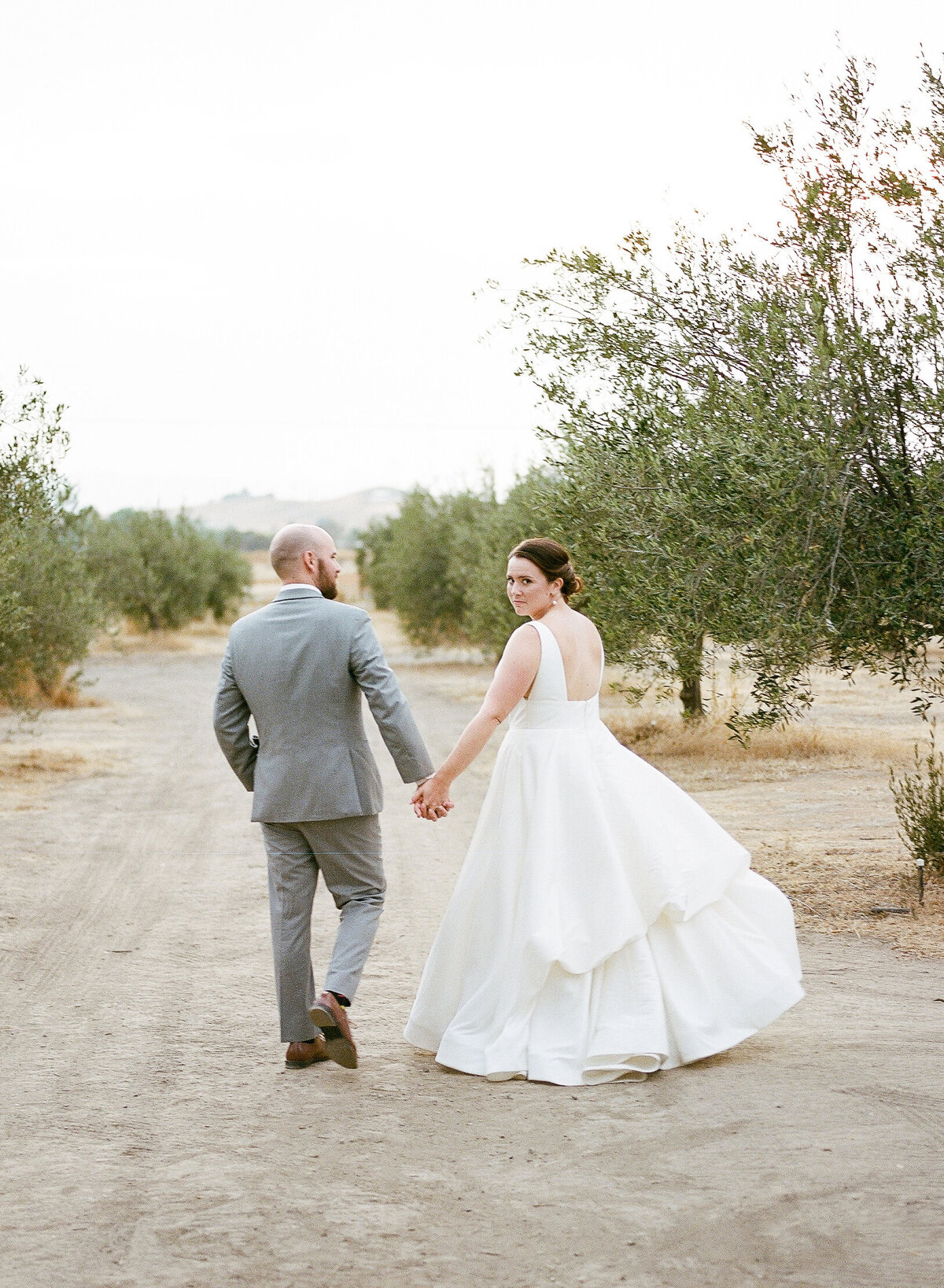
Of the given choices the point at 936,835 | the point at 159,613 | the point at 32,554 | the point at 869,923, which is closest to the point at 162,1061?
the point at 869,923

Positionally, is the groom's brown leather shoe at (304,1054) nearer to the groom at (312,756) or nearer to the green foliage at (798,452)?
the groom at (312,756)

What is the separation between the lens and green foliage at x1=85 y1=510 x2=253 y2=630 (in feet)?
133

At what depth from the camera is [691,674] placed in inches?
439

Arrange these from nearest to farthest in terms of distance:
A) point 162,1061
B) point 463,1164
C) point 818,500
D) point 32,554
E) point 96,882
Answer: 1. point 463,1164
2. point 162,1061
3. point 818,500
4. point 96,882
5. point 32,554

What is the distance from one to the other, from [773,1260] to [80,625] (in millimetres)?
19605

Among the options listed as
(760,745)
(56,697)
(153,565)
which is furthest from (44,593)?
(153,565)

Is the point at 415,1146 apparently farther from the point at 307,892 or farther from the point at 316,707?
the point at 316,707

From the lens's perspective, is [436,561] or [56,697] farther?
[436,561]

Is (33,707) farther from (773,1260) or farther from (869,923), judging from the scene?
(773,1260)

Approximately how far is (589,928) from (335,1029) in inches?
39.8

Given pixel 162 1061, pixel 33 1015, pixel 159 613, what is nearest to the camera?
pixel 162 1061

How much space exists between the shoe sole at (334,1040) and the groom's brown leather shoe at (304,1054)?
0.59ft

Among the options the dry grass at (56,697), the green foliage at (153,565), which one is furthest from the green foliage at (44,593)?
the green foliage at (153,565)

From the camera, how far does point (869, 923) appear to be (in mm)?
7438
